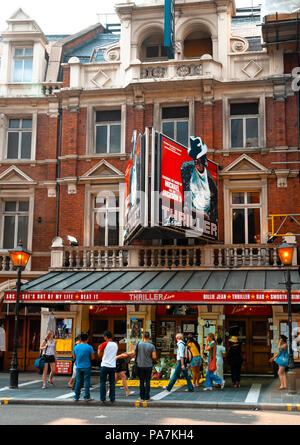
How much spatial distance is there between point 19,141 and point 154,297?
385 inches

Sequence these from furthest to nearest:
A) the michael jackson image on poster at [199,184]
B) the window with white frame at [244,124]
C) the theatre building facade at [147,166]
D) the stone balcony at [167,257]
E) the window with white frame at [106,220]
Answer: the window with white frame at [106,220] < the window with white frame at [244,124] < the theatre building facade at [147,166] < the stone balcony at [167,257] < the michael jackson image on poster at [199,184]

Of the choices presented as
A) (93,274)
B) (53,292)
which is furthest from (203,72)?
(53,292)

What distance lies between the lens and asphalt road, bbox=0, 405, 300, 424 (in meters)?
10.9

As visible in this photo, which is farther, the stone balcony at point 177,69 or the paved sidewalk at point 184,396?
the stone balcony at point 177,69

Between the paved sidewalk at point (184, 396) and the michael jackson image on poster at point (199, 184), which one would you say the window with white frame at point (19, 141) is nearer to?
the michael jackson image on poster at point (199, 184)

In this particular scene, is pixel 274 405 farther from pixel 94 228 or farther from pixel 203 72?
pixel 203 72

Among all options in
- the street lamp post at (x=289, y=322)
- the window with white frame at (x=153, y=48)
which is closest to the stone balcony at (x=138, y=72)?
the window with white frame at (x=153, y=48)

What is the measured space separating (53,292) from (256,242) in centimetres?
747

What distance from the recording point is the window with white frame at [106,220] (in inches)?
874

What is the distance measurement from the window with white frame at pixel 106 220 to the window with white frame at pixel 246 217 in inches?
167

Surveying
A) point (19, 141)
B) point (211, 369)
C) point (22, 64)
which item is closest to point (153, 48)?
point (22, 64)

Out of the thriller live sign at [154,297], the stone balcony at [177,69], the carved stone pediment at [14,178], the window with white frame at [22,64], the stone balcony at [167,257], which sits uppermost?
the window with white frame at [22,64]

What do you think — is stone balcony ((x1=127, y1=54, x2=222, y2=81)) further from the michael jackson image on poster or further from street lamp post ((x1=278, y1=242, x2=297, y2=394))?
street lamp post ((x1=278, y1=242, x2=297, y2=394))

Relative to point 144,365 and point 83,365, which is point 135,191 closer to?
point 144,365
